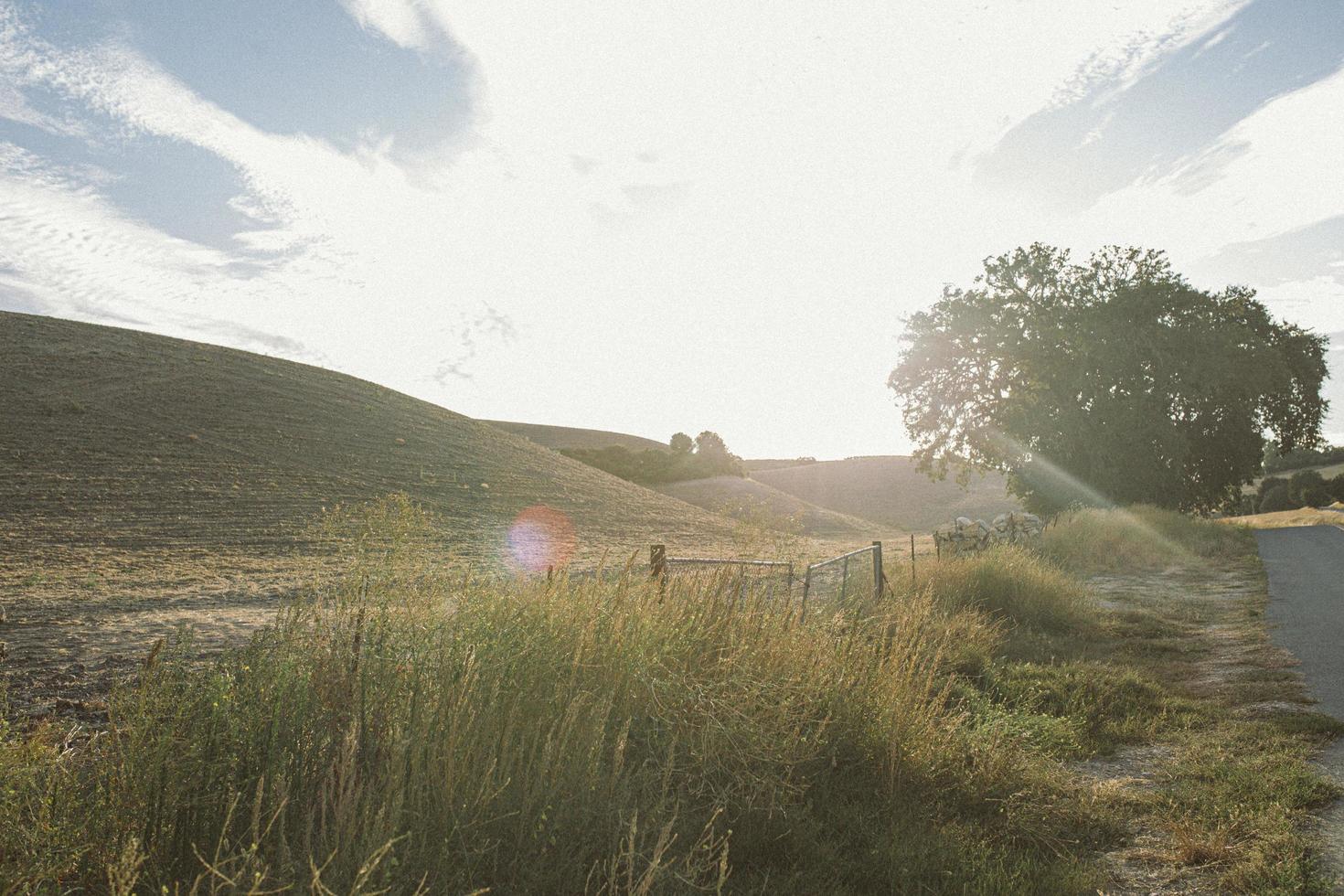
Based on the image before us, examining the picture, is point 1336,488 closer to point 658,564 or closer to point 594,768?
point 658,564

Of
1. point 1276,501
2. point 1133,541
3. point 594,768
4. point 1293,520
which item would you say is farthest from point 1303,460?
point 594,768

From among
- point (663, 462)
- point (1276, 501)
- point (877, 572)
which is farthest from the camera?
point (663, 462)

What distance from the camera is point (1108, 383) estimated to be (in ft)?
87.5

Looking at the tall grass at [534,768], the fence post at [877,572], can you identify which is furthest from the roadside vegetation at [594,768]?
the fence post at [877,572]

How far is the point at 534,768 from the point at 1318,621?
439 inches

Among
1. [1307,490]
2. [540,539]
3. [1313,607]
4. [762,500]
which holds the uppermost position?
[1307,490]

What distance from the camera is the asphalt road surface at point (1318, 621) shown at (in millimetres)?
4328

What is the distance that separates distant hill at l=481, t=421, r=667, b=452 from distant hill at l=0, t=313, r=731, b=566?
143ft

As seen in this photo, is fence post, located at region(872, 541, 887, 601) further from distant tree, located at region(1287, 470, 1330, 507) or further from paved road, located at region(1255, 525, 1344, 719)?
distant tree, located at region(1287, 470, 1330, 507)

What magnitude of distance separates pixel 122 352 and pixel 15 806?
46107 millimetres

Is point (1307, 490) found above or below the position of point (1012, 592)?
above

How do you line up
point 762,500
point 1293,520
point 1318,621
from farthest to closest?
1. point 762,500
2. point 1293,520
3. point 1318,621

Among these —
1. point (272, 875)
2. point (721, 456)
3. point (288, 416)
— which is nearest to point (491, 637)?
point (272, 875)

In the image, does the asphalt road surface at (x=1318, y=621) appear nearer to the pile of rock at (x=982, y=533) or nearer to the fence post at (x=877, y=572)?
the fence post at (x=877, y=572)
